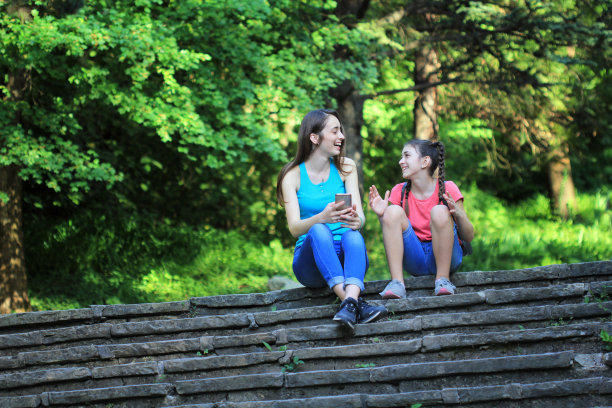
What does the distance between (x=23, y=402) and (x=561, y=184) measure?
15.5m

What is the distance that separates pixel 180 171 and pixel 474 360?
10137mm

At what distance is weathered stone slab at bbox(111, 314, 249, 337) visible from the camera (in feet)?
12.9

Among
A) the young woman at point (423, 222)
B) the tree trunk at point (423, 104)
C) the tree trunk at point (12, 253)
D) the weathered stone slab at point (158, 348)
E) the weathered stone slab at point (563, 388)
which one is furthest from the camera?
the tree trunk at point (423, 104)

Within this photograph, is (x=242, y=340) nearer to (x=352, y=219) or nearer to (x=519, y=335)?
(x=352, y=219)

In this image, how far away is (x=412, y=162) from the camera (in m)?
4.57

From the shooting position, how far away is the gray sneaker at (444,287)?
402 cm

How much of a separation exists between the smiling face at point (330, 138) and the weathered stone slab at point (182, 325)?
4.10ft

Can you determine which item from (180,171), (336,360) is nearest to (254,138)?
(180,171)

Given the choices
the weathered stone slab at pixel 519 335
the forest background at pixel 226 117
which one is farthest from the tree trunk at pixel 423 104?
the weathered stone slab at pixel 519 335

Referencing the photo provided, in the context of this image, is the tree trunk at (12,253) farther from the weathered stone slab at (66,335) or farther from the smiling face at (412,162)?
the smiling face at (412,162)

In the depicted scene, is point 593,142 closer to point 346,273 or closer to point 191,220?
point 191,220

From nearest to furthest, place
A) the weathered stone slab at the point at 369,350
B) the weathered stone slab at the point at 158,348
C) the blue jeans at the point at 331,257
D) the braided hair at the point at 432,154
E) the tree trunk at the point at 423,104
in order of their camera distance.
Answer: the weathered stone slab at the point at 369,350 → the weathered stone slab at the point at 158,348 → the blue jeans at the point at 331,257 → the braided hair at the point at 432,154 → the tree trunk at the point at 423,104

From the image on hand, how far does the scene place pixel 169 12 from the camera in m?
7.86

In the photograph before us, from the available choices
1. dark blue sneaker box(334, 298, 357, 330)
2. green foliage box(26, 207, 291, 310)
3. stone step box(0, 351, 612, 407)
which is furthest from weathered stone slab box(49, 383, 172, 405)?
green foliage box(26, 207, 291, 310)
